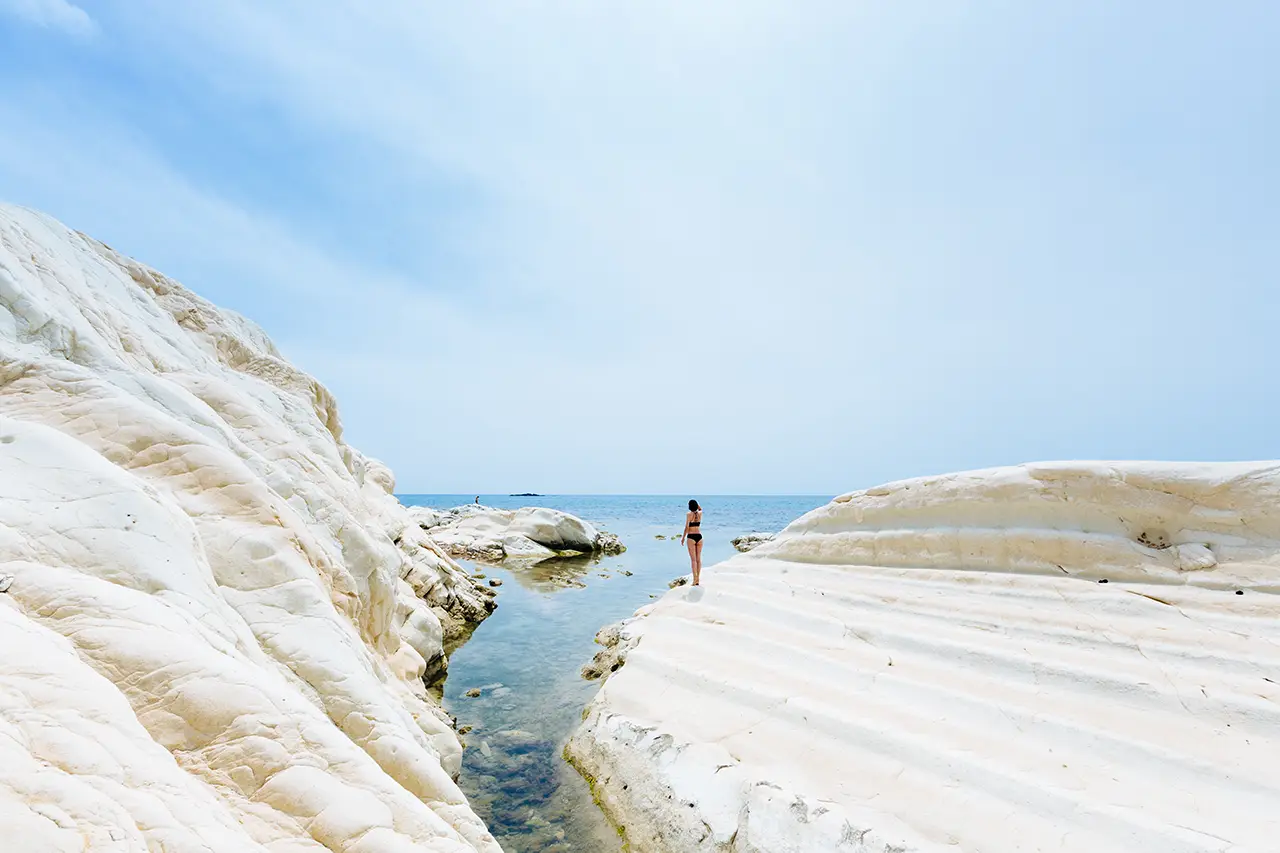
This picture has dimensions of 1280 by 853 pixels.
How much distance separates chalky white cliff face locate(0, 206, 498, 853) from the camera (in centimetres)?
223

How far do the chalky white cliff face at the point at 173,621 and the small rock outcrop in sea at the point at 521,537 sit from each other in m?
17.3

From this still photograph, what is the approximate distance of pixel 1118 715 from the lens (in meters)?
5.07

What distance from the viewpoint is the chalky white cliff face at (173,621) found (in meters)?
2.23

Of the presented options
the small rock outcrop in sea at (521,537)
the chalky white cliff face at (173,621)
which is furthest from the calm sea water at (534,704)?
the small rock outcrop in sea at (521,537)

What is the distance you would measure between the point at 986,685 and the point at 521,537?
22180 millimetres

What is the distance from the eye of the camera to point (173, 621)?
326cm

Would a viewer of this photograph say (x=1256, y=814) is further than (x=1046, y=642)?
No

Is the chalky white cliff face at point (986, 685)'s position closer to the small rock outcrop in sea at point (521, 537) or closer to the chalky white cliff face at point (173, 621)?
the chalky white cliff face at point (173, 621)

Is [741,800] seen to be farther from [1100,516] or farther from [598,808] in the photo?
[1100,516]

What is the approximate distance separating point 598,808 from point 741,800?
5.76ft

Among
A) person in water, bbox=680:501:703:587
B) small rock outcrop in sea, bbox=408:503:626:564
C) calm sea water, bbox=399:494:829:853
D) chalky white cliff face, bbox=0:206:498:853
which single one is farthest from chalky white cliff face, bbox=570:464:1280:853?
small rock outcrop in sea, bbox=408:503:626:564

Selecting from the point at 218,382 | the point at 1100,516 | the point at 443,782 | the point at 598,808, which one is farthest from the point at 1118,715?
the point at 218,382

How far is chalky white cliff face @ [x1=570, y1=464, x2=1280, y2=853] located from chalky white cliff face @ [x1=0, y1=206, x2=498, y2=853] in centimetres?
244

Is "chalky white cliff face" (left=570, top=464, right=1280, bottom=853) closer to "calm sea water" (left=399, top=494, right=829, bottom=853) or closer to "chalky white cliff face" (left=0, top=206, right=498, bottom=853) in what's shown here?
"calm sea water" (left=399, top=494, right=829, bottom=853)
